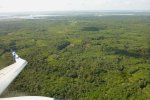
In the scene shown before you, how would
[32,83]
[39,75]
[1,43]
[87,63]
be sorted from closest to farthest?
1. [32,83]
2. [39,75]
3. [87,63]
4. [1,43]

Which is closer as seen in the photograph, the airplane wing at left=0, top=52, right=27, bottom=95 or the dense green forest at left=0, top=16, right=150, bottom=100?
the airplane wing at left=0, top=52, right=27, bottom=95

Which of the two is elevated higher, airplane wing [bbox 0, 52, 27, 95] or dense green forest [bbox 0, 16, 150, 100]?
airplane wing [bbox 0, 52, 27, 95]

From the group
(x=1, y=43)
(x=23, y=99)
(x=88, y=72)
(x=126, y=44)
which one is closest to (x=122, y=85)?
(x=88, y=72)

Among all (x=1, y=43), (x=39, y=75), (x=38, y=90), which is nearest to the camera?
(x=38, y=90)

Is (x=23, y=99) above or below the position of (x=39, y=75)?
above

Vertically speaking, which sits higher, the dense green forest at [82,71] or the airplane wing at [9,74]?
the airplane wing at [9,74]

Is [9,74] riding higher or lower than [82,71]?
higher

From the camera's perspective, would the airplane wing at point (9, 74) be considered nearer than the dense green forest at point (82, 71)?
Yes

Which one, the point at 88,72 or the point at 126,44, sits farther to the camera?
the point at 126,44

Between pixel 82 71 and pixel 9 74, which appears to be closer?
pixel 9 74

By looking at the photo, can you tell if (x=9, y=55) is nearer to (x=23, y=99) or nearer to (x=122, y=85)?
(x=122, y=85)
